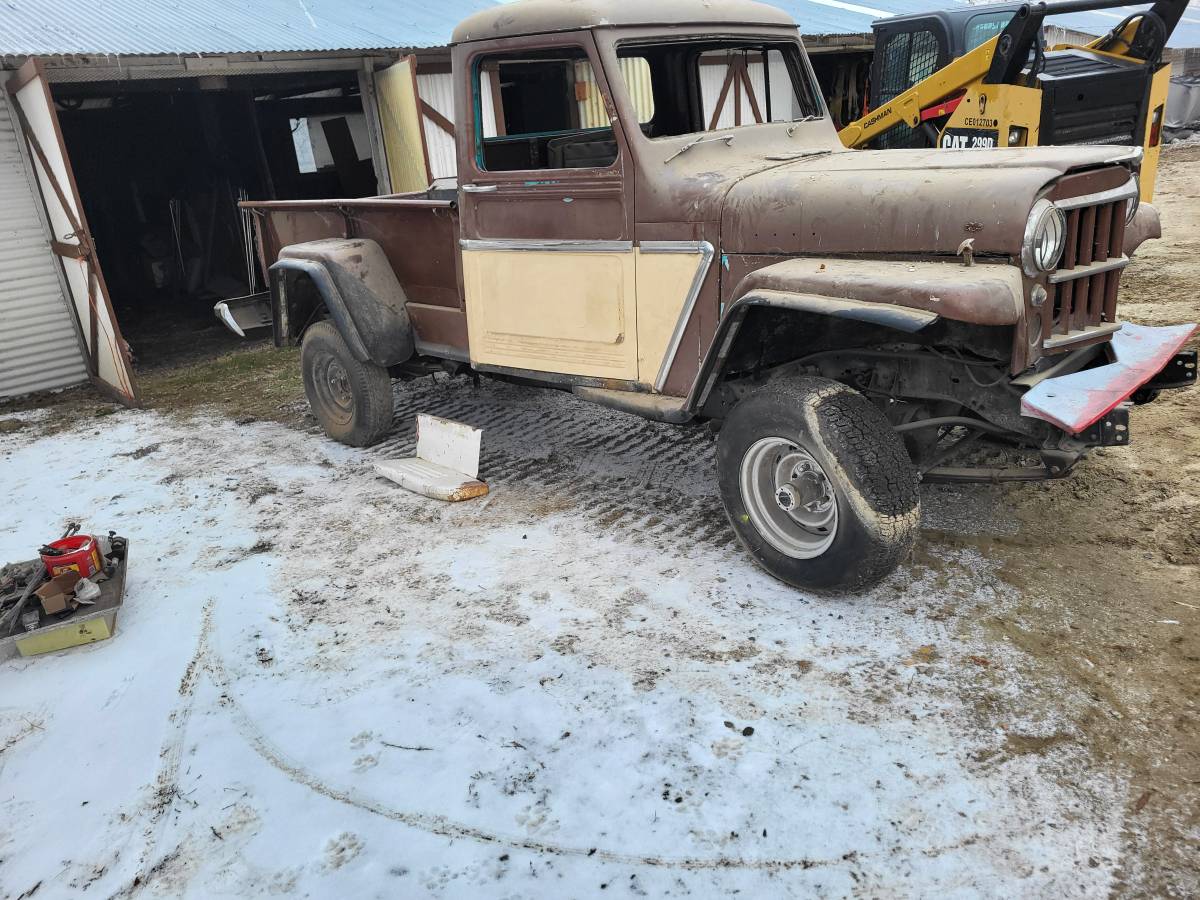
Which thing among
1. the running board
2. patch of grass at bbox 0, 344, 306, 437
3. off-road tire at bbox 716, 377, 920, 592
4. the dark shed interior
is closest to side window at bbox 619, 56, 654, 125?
the running board

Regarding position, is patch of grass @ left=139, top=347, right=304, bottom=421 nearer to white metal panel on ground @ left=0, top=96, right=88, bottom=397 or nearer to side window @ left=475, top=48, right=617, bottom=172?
white metal panel on ground @ left=0, top=96, right=88, bottom=397

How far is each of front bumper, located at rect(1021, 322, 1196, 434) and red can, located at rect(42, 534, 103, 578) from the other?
11.7ft

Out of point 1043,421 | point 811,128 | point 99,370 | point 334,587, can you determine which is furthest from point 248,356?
point 1043,421

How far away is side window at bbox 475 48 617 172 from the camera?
3.83 meters

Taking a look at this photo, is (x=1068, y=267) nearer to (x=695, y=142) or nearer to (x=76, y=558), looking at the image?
(x=695, y=142)

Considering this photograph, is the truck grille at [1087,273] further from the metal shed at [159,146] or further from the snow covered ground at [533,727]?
the metal shed at [159,146]

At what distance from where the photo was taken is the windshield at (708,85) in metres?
3.77

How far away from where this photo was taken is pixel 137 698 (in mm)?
3000

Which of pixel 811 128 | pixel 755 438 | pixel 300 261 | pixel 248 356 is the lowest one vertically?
pixel 248 356

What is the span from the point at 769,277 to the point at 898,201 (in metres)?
0.50

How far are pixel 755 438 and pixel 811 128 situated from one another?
1.78 m

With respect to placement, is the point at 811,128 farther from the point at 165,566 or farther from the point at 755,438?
the point at 165,566

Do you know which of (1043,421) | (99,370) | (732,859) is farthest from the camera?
(99,370)

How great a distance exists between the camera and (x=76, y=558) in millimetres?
3502
